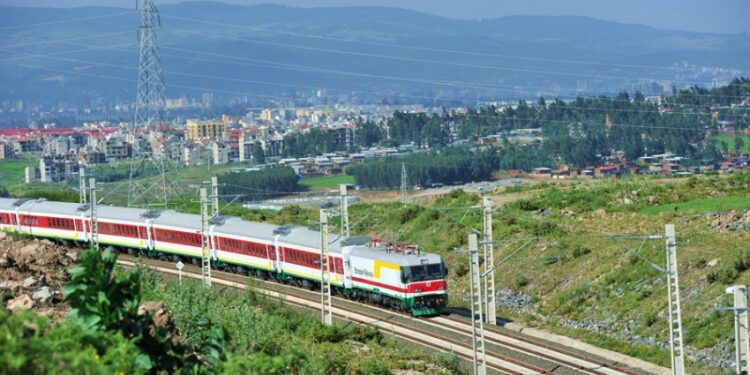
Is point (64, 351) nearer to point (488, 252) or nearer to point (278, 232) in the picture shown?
point (488, 252)

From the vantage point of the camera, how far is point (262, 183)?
112438 millimetres

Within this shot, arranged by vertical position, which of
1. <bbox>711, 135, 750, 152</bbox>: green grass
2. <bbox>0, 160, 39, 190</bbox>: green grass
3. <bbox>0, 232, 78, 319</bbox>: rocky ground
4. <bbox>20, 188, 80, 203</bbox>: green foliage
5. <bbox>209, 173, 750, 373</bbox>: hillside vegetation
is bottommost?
<bbox>0, 160, 39, 190</bbox>: green grass

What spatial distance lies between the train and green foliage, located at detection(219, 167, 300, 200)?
44627 millimetres

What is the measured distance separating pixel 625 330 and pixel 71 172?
105 m

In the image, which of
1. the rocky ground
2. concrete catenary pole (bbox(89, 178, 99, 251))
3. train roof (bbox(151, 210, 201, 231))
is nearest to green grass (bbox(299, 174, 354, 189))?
train roof (bbox(151, 210, 201, 231))

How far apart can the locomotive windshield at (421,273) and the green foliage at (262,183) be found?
227 feet

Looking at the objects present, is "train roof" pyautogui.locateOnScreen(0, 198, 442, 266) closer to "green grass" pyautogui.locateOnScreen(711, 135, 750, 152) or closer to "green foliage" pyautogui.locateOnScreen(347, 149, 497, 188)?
"green foliage" pyautogui.locateOnScreen(347, 149, 497, 188)

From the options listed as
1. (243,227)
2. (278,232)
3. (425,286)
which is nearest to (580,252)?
(425,286)

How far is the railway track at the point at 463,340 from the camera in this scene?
3086 centimetres

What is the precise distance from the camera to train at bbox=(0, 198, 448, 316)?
38.0m

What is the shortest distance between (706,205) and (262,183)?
64.1 m

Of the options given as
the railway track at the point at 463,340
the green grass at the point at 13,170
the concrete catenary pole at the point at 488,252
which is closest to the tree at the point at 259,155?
the green grass at the point at 13,170

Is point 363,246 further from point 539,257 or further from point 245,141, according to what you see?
point 245,141

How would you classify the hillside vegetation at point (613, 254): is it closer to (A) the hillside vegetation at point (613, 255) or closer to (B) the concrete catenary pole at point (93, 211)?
(A) the hillside vegetation at point (613, 255)
